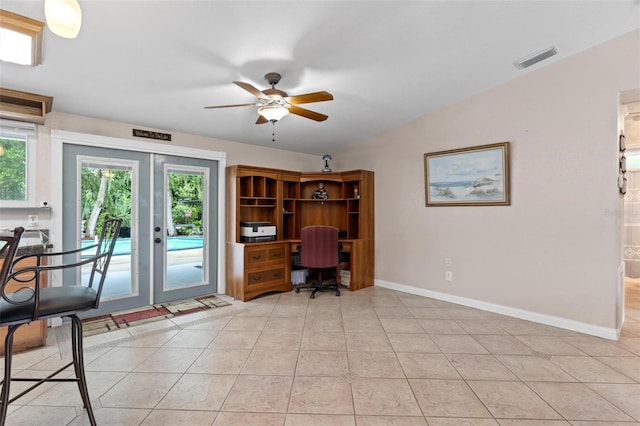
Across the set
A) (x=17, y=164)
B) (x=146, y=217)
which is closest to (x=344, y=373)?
(x=146, y=217)

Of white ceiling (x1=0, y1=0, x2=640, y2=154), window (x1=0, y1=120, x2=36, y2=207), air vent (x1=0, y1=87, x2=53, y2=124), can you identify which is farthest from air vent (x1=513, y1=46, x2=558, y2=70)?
window (x1=0, y1=120, x2=36, y2=207)

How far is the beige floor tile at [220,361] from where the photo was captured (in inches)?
90.3

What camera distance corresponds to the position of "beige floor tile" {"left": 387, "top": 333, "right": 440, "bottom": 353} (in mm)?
2639

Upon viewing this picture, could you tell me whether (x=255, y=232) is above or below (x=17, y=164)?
below

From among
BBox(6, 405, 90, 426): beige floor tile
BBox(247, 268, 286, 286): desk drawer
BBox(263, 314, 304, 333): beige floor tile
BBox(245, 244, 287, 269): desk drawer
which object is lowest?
BBox(6, 405, 90, 426): beige floor tile

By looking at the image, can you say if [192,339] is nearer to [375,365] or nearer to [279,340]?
[279,340]

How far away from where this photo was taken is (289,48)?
2.44m

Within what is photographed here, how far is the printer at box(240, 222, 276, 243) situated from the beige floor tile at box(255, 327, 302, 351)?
1549 mm

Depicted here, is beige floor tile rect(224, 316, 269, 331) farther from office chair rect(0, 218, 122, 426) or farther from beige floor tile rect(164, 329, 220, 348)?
office chair rect(0, 218, 122, 426)

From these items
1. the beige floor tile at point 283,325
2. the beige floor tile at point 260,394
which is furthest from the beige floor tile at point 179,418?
the beige floor tile at point 283,325

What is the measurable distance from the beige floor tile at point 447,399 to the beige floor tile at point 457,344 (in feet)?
1.69

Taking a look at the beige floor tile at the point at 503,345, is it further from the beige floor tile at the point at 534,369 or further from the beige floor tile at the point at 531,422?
the beige floor tile at the point at 531,422

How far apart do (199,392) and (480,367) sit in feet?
6.99

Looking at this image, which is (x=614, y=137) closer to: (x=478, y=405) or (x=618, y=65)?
(x=618, y=65)
